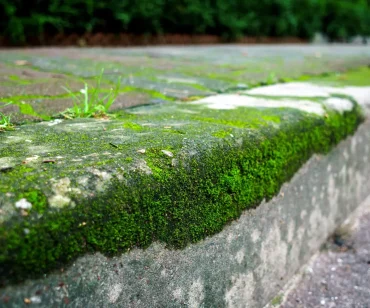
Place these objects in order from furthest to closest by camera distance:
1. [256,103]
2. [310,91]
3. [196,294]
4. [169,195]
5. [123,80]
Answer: [123,80], [310,91], [256,103], [196,294], [169,195]

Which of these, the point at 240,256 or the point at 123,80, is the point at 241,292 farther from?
the point at 123,80

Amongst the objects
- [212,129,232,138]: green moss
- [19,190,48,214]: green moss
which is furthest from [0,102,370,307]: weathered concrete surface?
[212,129,232,138]: green moss

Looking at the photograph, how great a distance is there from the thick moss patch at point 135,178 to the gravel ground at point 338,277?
46 cm

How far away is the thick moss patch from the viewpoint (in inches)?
30.7

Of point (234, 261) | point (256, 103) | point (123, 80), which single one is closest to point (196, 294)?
point (234, 261)

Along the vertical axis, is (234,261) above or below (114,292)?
below

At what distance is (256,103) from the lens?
6.04 feet

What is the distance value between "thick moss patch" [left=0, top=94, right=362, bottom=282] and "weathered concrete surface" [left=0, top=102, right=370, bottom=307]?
34mm

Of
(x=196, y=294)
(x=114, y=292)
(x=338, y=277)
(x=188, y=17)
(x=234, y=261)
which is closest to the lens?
(x=114, y=292)

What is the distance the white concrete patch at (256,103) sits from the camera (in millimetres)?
1754

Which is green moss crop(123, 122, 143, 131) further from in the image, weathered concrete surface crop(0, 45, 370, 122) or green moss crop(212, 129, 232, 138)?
weathered concrete surface crop(0, 45, 370, 122)

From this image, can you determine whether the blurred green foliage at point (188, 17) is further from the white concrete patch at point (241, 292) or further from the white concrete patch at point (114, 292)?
the white concrete patch at point (114, 292)

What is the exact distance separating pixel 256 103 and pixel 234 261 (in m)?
0.81

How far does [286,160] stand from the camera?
4.83ft
